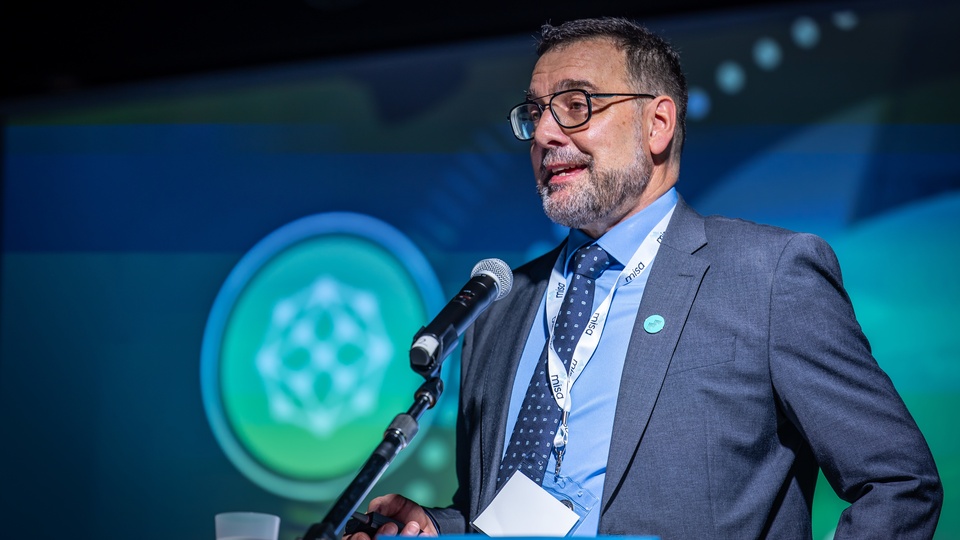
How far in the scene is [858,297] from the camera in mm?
2980

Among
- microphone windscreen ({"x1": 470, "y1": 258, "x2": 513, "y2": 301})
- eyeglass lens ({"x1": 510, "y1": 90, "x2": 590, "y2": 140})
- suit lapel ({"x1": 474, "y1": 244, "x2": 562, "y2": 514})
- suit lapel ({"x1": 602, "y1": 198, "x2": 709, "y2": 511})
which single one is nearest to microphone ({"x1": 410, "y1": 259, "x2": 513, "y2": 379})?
microphone windscreen ({"x1": 470, "y1": 258, "x2": 513, "y2": 301})

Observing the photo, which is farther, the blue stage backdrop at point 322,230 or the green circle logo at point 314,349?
the green circle logo at point 314,349

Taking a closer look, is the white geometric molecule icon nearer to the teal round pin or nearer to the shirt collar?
the shirt collar

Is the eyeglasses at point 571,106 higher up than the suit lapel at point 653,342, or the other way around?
the eyeglasses at point 571,106

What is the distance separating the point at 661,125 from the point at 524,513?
101 cm

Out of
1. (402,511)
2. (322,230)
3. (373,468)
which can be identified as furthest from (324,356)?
(373,468)

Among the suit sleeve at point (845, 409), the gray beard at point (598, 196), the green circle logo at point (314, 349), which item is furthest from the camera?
the green circle logo at point (314, 349)

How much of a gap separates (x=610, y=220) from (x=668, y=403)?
1.81 feet

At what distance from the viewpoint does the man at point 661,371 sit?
1.74 meters

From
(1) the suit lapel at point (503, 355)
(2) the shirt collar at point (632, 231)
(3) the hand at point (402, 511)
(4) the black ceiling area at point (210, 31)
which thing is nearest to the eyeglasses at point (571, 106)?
(2) the shirt collar at point (632, 231)

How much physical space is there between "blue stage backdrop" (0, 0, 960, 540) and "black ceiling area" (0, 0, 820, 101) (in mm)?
70

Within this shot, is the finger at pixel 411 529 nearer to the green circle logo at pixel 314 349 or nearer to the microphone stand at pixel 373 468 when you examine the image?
the microphone stand at pixel 373 468

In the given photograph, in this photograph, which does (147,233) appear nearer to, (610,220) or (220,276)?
(220,276)

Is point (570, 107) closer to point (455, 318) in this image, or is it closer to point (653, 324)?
point (653, 324)
